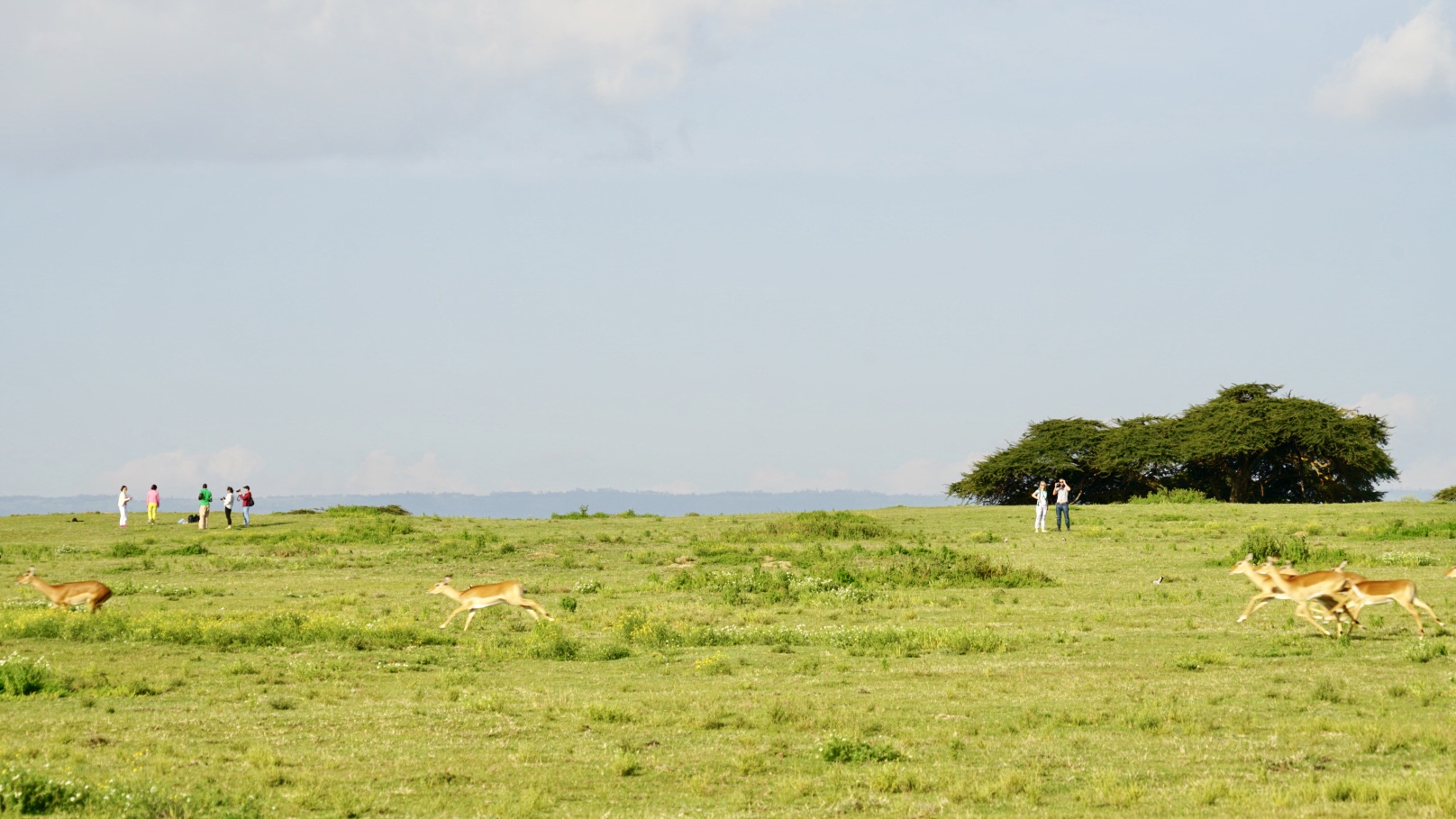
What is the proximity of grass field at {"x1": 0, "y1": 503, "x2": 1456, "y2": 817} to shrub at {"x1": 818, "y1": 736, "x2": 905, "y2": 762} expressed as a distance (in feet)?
0.10

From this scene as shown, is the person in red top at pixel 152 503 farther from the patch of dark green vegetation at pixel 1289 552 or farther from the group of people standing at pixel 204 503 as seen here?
the patch of dark green vegetation at pixel 1289 552

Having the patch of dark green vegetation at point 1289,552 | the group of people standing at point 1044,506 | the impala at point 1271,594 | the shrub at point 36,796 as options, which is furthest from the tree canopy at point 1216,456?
the shrub at point 36,796

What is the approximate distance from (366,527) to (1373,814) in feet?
140

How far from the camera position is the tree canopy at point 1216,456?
2992 inches

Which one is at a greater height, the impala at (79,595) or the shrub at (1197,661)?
the impala at (79,595)

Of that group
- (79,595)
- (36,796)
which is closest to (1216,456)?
(79,595)

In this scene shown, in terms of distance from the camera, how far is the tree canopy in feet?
249

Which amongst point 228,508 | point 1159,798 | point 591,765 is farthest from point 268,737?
point 228,508

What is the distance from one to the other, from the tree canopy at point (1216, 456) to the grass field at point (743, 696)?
43.1 m

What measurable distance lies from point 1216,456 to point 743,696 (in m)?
66.8

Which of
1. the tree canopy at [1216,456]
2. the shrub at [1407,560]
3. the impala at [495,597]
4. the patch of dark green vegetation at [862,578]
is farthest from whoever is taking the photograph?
the tree canopy at [1216,456]

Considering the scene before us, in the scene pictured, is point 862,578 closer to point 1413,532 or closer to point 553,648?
point 553,648

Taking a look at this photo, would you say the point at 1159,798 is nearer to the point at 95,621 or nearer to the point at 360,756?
the point at 360,756

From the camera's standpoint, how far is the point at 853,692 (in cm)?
1711
